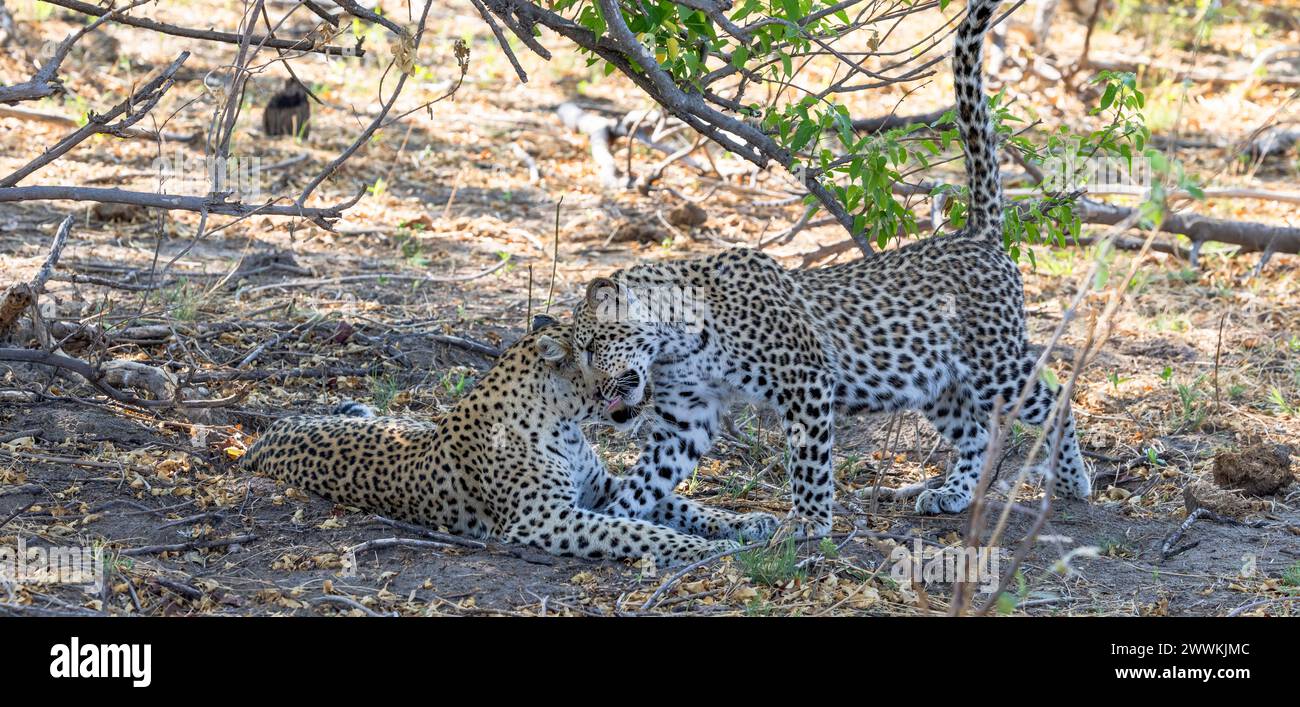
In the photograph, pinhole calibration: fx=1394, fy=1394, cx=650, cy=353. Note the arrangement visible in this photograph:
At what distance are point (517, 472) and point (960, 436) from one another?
2.49 meters

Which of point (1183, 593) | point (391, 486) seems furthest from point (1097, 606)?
point (391, 486)

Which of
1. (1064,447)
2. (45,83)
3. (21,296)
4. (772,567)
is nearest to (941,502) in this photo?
(1064,447)

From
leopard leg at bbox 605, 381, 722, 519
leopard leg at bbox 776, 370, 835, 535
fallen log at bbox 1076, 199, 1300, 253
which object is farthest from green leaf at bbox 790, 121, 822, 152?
fallen log at bbox 1076, 199, 1300, 253

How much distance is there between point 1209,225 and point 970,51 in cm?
490

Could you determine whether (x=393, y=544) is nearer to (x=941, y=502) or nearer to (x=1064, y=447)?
(x=941, y=502)

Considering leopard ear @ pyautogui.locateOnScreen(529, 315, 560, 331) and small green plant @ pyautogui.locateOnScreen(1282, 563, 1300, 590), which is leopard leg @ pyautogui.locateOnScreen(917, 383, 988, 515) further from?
leopard ear @ pyautogui.locateOnScreen(529, 315, 560, 331)

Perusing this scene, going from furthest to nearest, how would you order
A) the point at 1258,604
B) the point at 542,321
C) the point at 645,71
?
1. the point at 542,321
2. the point at 645,71
3. the point at 1258,604

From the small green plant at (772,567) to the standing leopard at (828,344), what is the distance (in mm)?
619

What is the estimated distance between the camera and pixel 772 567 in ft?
19.1

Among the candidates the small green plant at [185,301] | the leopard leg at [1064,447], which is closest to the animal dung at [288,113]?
the small green plant at [185,301]

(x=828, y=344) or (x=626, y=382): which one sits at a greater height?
(x=828, y=344)

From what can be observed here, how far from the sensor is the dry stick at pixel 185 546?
228 inches

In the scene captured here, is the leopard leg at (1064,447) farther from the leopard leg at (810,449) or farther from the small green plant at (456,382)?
the small green plant at (456,382)
